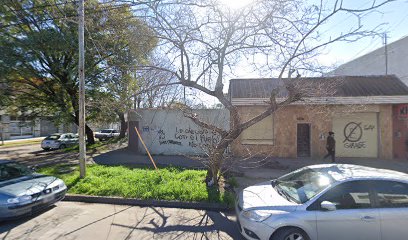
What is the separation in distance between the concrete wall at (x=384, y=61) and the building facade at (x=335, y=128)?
333cm

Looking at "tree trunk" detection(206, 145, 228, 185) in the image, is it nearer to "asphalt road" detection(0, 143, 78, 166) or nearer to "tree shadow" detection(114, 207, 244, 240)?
"tree shadow" detection(114, 207, 244, 240)

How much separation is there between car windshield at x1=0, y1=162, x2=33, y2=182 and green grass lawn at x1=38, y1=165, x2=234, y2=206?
1.35 m

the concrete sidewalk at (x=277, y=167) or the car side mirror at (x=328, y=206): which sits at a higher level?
the car side mirror at (x=328, y=206)

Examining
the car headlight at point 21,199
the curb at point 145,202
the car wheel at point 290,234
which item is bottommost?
the curb at point 145,202

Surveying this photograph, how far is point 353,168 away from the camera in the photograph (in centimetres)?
491

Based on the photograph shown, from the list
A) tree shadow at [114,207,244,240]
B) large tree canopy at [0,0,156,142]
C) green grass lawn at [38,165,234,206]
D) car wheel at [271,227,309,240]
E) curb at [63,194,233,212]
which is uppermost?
large tree canopy at [0,0,156,142]

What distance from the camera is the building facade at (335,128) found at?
45.1ft

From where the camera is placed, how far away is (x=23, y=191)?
17.2ft

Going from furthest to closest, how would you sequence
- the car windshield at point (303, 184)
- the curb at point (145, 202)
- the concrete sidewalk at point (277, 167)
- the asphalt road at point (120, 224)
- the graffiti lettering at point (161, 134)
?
the graffiti lettering at point (161, 134) < the concrete sidewalk at point (277, 167) < the curb at point (145, 202) < the asphalt road at point (120, 224) < the car windshield at point (303, 184)

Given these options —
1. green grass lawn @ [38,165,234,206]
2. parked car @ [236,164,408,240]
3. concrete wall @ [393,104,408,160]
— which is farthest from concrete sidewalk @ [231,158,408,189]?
parked car @ [236,164,408,240]

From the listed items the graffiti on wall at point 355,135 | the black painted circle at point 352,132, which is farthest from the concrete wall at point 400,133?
the black painted circle at point 352,132

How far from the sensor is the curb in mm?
6226

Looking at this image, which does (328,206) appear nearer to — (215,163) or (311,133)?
(215,163)

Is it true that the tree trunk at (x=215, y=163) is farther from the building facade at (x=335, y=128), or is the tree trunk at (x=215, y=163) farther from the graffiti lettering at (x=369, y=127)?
the graffiti lettering at (x=369, y=127)
